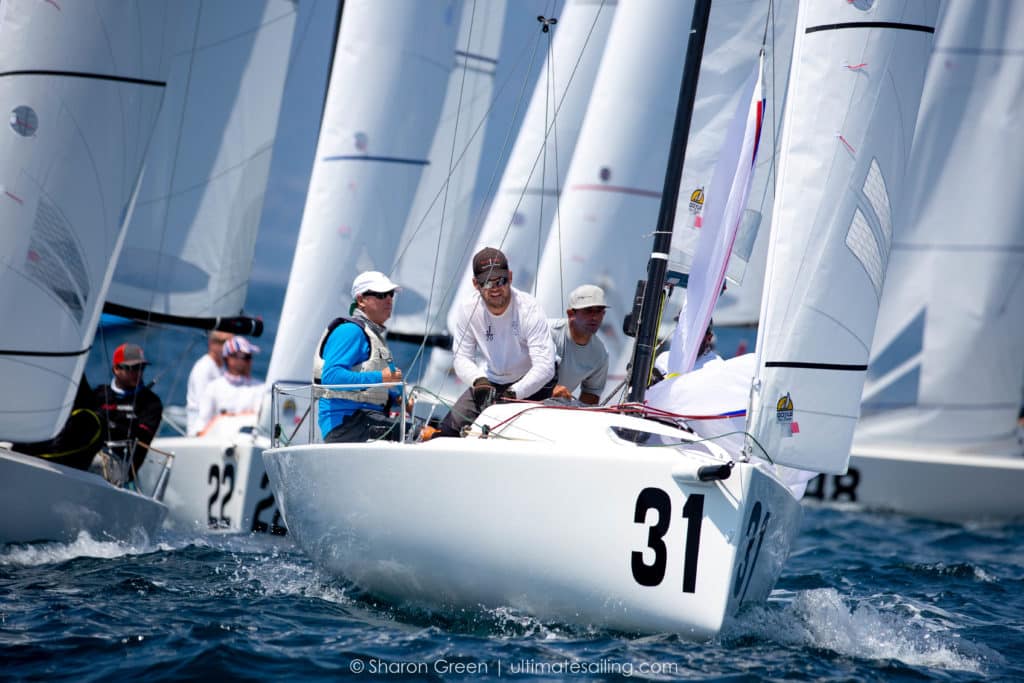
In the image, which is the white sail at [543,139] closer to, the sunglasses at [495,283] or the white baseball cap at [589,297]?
the white baseball cap at [589,297]

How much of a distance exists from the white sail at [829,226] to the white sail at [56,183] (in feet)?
10.7

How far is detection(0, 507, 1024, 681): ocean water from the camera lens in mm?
4191

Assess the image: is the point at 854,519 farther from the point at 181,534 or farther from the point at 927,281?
the point at 181,534

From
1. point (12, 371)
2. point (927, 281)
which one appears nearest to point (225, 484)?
point (12, 371)

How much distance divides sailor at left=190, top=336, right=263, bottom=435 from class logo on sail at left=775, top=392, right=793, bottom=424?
5732 millimetres

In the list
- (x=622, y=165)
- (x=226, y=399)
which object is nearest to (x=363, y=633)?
(x=226, y=399)

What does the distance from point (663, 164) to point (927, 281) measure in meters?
3.40

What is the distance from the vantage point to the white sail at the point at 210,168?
9.51m

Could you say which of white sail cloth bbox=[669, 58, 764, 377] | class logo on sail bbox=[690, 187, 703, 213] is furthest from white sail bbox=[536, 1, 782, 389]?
white sail cloth bbox=[669, 58, 764, 377]

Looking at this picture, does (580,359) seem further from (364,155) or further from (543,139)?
(543,139)

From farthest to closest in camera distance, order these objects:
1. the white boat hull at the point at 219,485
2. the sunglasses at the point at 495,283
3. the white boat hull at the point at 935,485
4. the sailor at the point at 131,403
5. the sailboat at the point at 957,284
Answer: the sailboat at the point at 957,284, the white boat hull at the point at 935,485, the white boat hull at the point at 219,485, the sailor at the point at 131,403, the sunglasses at the point at 495,283

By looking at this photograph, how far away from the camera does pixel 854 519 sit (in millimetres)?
10977

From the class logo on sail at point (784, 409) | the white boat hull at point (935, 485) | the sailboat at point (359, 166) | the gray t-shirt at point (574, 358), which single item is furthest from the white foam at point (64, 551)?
the white boat hull at point (935, 485)

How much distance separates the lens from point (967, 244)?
463 inches
